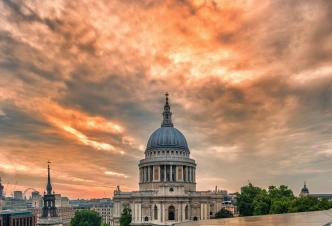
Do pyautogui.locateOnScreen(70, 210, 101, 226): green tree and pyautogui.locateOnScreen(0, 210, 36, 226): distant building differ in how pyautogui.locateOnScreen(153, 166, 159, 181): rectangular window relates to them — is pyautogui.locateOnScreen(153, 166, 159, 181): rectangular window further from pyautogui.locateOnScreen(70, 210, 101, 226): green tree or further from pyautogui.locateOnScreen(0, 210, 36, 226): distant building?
pyautogui.locateOnScreen(70, 210, 101, 226): green tree

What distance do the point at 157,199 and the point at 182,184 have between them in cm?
1331

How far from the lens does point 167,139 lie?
500 ft

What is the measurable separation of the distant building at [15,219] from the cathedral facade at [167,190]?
27.2 metres

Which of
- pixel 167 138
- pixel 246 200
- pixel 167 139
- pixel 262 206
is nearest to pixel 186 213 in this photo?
pixel 246 200

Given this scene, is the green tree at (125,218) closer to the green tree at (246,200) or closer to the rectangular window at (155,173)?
the rectangular window at (155,173)

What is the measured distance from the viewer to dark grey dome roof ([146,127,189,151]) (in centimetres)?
15138

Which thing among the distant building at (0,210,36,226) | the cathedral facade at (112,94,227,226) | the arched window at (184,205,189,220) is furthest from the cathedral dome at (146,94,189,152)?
the distant building at (0,210,36,226)

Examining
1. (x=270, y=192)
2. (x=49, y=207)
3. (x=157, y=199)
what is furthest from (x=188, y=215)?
(x=49, y=207)

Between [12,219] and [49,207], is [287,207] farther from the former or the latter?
[49,207]

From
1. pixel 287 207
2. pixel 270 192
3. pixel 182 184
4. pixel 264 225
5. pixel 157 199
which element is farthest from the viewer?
pixel 182 184

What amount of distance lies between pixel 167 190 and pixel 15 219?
4397 centimetres

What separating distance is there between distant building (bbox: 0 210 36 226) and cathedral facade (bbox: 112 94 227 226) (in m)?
27.2

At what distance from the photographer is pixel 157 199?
133500 mm

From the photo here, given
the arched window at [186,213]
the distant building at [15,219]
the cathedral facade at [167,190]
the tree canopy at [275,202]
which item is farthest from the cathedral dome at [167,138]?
the distant building at [15,219]
